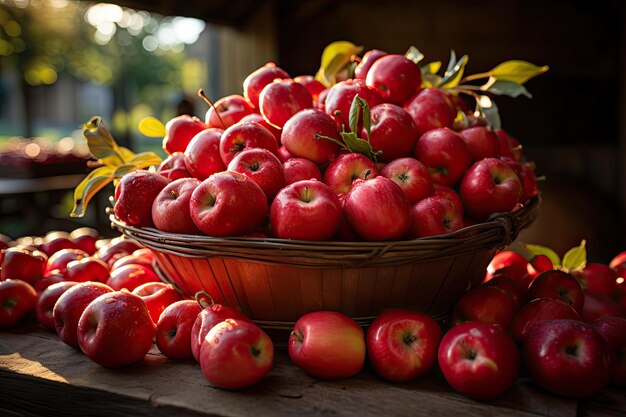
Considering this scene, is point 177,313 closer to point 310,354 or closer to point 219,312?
point 219,312

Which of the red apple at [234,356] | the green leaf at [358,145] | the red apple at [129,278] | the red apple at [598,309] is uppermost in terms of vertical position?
the green leaf at [358,145]

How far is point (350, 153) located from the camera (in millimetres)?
1327

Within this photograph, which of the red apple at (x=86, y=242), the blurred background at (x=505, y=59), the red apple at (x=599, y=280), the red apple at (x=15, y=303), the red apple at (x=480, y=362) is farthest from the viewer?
the blurred background at (x=505, y=59)

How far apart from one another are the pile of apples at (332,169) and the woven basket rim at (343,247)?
4 centimetres

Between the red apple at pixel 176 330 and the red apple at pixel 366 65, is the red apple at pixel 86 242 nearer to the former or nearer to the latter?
the red apple at pixel 176 330

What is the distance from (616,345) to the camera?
109cm

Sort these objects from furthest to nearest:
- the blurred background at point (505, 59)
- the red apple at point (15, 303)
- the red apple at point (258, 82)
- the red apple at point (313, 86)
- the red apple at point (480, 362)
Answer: the blurred background at point (505, 59), the red apple at point (313, 86), the red apple at point (258, 82), the red apple at point (15, 303), the red apple at point (480, 362)

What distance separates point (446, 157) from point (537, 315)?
407mm

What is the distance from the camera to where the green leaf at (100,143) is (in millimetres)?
1654

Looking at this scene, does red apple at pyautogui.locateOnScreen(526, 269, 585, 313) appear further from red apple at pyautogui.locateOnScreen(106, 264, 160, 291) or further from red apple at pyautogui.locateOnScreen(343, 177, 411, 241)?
red apple at pyautogui.locateOnScreen(106, 264, 160, 291)

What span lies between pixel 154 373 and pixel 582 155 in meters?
4.11

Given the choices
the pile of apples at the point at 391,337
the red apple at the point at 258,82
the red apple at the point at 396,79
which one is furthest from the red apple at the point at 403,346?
the red apple at the point at 258,82

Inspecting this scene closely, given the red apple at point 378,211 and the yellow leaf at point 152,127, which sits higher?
the yellow leaf at point 152,127

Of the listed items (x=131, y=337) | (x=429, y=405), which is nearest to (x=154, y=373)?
(x=131, y=337)
